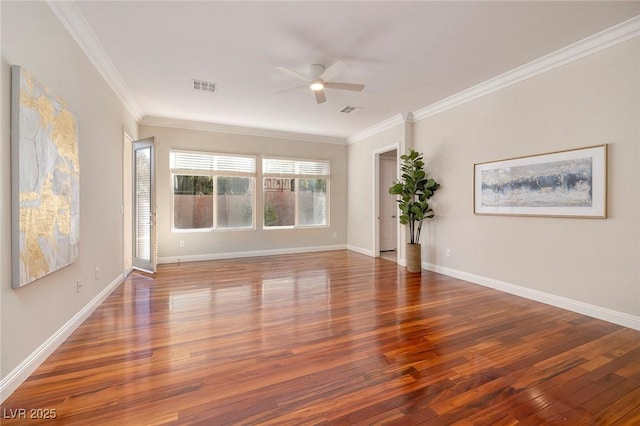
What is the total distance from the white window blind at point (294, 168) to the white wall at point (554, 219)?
3.05 m

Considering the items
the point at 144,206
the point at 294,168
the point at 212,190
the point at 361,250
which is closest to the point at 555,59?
the point at 361,250

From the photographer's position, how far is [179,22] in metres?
2.66

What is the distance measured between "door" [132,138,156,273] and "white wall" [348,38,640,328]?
494 centimetres

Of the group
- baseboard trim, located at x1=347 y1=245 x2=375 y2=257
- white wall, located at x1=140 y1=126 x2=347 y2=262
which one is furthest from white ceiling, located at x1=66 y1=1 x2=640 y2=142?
baseboard trim, located at x1=347 y1=245 x2=375 y2=257

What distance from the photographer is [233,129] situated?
20.4 ft

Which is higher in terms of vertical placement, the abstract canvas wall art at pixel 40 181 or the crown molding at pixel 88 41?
the crown molding at pixel 88 41

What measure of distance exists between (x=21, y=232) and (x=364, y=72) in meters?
3.67

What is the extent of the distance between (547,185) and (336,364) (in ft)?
10.6

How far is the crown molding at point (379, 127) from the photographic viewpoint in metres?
5.35

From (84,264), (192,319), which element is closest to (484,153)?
(192,319)

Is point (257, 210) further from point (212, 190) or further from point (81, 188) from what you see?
point (81, 188)

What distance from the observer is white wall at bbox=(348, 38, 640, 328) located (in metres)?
2.75

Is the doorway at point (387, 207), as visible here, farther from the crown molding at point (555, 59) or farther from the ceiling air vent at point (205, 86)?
the ceiling air vent at point (205, 86)

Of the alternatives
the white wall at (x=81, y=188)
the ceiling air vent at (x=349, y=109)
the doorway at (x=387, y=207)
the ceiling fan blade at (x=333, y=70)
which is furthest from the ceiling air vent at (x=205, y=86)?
the doorway at (x=387, y=207)
